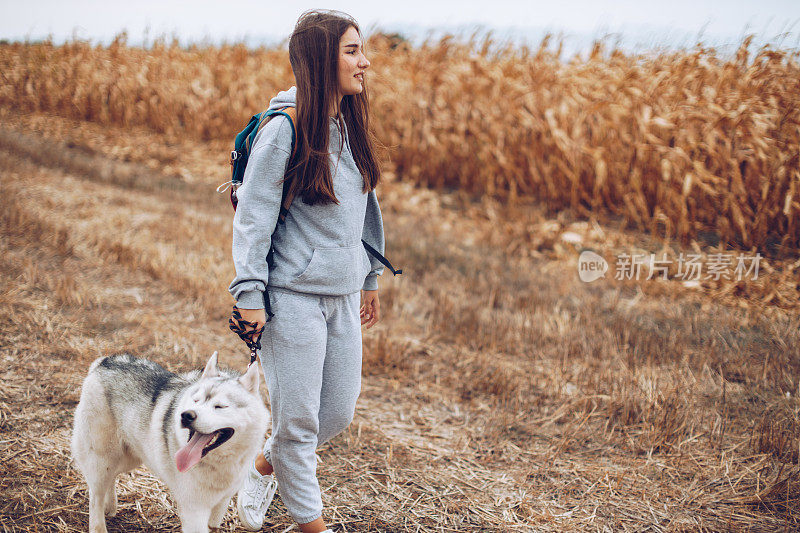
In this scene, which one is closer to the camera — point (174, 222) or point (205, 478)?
point (205, 478)

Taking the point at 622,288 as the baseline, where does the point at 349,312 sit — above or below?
above

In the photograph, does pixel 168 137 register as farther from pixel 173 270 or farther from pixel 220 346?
pixel 220 346

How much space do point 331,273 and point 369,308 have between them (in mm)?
607

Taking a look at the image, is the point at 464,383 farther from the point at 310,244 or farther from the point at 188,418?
the point at 188,418

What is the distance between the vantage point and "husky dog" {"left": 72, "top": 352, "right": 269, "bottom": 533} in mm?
2027

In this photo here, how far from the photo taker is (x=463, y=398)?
385cm

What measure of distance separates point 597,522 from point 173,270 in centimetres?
386

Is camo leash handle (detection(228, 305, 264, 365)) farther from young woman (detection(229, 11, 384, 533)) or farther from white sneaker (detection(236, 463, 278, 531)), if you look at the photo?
white sneaker (detection(236, 463, 278, 531))

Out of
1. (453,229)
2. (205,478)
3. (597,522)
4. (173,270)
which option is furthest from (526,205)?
(205,478)

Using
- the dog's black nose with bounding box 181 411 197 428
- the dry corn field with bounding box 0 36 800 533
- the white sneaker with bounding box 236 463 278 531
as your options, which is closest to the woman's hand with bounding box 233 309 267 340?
the dog's black nose with bounding box 181 411 197 428

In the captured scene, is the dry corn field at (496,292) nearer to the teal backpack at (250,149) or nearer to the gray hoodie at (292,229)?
the gray hoodie at (292,229)

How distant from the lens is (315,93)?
2.13 meters

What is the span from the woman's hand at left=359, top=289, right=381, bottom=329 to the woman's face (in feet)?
2.99

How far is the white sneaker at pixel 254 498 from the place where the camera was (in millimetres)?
2486
